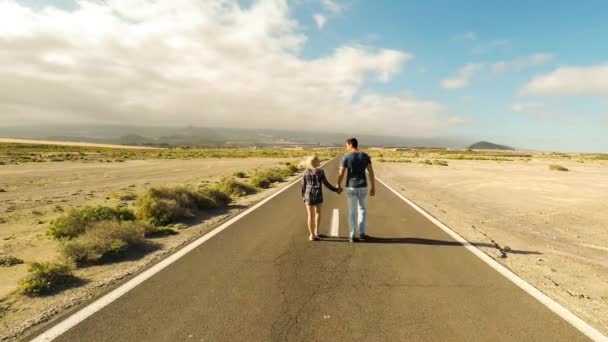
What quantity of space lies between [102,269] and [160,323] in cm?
253

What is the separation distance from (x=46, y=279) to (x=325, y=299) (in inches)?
155


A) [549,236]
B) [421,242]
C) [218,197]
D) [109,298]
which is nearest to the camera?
[109,298]

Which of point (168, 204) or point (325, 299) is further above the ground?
point (168, 204)

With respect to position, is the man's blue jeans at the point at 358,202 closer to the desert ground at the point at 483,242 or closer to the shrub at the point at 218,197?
the desert ground at the point at 483,242

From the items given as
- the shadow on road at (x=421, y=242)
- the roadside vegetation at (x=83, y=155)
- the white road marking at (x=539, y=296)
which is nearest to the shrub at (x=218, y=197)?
the shadow on road at (x=421, y=242)

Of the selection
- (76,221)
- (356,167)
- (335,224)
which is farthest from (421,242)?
(76,221)

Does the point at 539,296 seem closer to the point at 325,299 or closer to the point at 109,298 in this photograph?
the point at 325,299

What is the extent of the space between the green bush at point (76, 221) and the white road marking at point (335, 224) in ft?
16.9

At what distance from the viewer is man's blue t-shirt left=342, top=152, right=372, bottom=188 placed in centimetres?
754

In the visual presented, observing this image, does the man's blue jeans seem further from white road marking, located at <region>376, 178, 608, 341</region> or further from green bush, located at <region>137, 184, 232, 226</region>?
green bush, located at <region>137, 184, 232, 226</region>

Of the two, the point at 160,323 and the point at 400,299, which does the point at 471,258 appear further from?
the point at 160,323

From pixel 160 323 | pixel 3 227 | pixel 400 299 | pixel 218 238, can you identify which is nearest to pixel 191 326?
pixel 160 323

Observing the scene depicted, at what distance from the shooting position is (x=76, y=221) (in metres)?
8.08

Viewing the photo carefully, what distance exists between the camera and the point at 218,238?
7.59 metres
